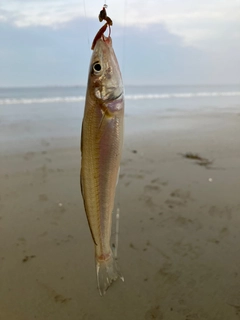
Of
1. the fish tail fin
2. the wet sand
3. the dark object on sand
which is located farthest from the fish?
the dark object on sand

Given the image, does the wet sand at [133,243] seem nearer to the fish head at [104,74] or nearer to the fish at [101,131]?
the fish at [101,131]

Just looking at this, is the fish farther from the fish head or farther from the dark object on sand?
the dark object on sand

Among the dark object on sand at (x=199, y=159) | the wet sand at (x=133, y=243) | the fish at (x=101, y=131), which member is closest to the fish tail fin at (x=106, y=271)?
the fish at (x=101, y=131)

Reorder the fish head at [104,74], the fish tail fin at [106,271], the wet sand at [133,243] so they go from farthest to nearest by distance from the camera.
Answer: the wet sand at [133,243] < the fish tail fin at [106,271] < the fish head at [104,74]

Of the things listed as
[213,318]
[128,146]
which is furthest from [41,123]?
[213,318]

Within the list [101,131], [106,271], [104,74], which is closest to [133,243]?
[106,271]

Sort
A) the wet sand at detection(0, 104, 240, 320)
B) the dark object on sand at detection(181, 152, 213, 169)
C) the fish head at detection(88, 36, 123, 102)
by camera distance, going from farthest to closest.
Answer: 1. the dark object on sand at detection(181, 152, 213, 169)
2. the wet sand at detection(0, 104, 240, 320)
3. the fish head at detection(88, 36, 123, 102)

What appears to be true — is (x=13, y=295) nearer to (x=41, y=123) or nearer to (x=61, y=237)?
(x=61, y=237)
